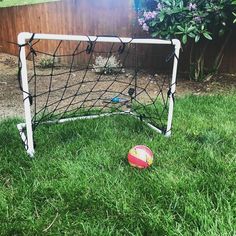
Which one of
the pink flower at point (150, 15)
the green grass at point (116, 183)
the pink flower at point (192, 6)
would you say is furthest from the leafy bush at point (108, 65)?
the green grass at point (116, 183)

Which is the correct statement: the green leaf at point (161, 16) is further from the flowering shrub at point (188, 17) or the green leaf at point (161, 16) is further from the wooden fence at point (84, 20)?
the wooden fence at point (84, 20)

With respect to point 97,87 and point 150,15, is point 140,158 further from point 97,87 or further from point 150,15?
point 97,87

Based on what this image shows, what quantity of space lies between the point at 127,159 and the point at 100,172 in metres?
0.34

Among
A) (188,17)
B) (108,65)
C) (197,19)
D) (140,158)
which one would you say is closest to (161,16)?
(188,17)

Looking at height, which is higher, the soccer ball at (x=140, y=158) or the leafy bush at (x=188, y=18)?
the leafy bush at (x=188, y=18)

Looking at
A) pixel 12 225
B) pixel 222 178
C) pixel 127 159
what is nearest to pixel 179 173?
pixel 222 178

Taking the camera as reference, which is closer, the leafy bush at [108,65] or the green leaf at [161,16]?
the green leaf at [161,16]

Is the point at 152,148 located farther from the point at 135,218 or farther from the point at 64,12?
the point at 64,12

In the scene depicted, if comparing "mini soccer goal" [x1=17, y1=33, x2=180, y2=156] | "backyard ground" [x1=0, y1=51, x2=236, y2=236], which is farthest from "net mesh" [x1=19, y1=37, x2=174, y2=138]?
"backyard ground" [x1=0, y1=51, x2=236, y2=236]

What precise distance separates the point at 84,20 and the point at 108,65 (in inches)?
70.8

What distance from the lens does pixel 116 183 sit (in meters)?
2.36

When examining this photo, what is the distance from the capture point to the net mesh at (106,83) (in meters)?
4.60

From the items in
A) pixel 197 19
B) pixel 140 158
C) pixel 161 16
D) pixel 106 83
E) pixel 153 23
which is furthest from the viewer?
pixel 106 83

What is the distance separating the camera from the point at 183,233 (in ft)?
5.93
